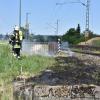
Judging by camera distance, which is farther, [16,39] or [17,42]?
[17,42]

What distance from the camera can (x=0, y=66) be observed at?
1612 centimetres

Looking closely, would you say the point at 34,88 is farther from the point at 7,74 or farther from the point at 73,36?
the point at 73,36

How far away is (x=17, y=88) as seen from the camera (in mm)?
9414

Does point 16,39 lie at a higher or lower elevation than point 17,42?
higher

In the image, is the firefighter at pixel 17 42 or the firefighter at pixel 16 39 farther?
the firefighter at pixel 16 39

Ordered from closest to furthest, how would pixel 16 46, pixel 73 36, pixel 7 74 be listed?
1. pixel 7 74
2. pixel 16 46
3. pixel 73 36

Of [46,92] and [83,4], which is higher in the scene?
[83,4]

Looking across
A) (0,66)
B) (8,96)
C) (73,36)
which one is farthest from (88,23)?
(8,96)

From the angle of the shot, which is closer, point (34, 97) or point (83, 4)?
point (34, 97)

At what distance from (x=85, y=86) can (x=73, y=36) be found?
444 feet

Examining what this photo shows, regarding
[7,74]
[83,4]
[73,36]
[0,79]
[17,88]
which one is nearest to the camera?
[17,88]

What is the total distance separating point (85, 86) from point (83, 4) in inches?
2589

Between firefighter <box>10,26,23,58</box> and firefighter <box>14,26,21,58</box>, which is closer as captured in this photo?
firefighter <box>14,26,21,58</box>

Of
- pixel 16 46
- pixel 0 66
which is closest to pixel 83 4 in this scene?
pixel 16 46
